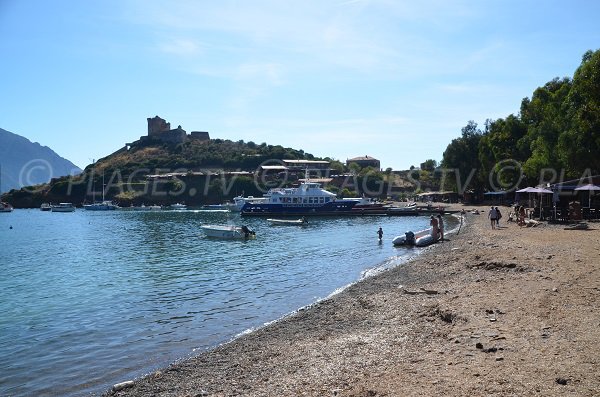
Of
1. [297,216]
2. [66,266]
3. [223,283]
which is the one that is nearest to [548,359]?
[223,283]

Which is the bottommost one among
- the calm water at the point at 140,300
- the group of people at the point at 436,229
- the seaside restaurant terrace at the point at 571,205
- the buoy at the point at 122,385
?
the calm water at the point at 140,300

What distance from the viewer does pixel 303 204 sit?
83812 mm

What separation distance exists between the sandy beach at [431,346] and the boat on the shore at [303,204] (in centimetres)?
6492

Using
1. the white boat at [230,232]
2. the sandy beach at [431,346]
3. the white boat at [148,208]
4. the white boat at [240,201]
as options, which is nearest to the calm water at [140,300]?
the sandy beach at [431,346]

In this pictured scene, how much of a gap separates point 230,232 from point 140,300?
29.9m

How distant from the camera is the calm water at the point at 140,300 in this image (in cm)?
1221

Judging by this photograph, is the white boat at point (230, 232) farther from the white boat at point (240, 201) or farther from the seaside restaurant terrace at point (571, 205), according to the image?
the white boat at point (240, 201)

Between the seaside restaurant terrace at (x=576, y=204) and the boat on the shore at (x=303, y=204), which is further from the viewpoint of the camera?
the boat on the shore at (x=303, y=204)

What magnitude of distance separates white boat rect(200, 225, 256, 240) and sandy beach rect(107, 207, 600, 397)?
32.0 metres

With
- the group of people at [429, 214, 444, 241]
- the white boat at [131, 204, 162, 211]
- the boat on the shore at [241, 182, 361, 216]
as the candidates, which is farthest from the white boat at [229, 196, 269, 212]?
the group of people at [429, 214, 444, 241]

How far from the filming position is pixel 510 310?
442 inches

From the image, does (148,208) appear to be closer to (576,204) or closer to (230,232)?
(230,232)

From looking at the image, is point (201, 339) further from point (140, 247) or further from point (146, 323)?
point (140, 247)

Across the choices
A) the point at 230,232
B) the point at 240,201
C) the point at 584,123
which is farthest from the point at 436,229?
the point at 240,201
